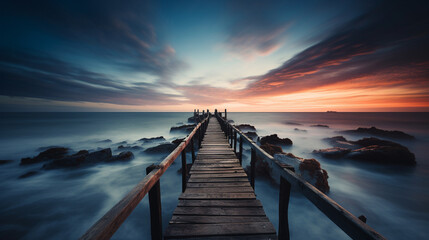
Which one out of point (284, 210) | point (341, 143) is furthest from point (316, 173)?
point (341, 143)

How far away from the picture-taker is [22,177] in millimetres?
9555

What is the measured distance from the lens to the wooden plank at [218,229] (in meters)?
2.17

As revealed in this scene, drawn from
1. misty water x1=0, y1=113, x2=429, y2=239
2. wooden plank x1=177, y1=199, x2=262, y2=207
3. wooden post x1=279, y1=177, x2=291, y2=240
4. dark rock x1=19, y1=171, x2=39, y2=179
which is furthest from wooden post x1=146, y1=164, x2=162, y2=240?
dark rock x1=19, y1=171, x2=39, y2=179

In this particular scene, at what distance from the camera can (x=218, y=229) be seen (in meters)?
2.25

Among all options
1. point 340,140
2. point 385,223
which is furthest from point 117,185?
point 340,140

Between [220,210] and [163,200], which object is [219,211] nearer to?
[220,210]

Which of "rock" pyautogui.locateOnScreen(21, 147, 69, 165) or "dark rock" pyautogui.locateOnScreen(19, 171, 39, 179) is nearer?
"dark rock" pyautogui.locateOnScreen(19, 171, 39, 179)

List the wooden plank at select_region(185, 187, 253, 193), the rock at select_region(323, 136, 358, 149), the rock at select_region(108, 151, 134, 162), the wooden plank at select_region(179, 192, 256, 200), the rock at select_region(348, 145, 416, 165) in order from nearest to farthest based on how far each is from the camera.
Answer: the wooden plank at select_region(179, 192, 256, 200) → the wooden plank at select_region(185, 187, 253, 193) → the rock at select_region(348, 145, 416, 165) → the rock at select_region(108, 151, 134, 162) → the rock at select_region(323, 136, 358, 149)

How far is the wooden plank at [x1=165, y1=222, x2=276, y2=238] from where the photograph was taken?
2174mm

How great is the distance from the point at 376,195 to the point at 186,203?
10404 mm

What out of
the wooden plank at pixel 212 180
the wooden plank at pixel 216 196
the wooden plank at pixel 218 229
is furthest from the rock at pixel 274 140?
the wooden plank at pixel 218 229

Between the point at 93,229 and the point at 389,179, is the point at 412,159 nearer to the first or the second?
the point at 389,179

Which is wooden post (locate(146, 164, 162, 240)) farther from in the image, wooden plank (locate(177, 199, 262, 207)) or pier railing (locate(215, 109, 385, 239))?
pier railing (locate(215, 109, 385, 239))

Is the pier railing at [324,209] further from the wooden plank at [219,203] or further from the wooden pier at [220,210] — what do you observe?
the wooden plank at [219,203]
